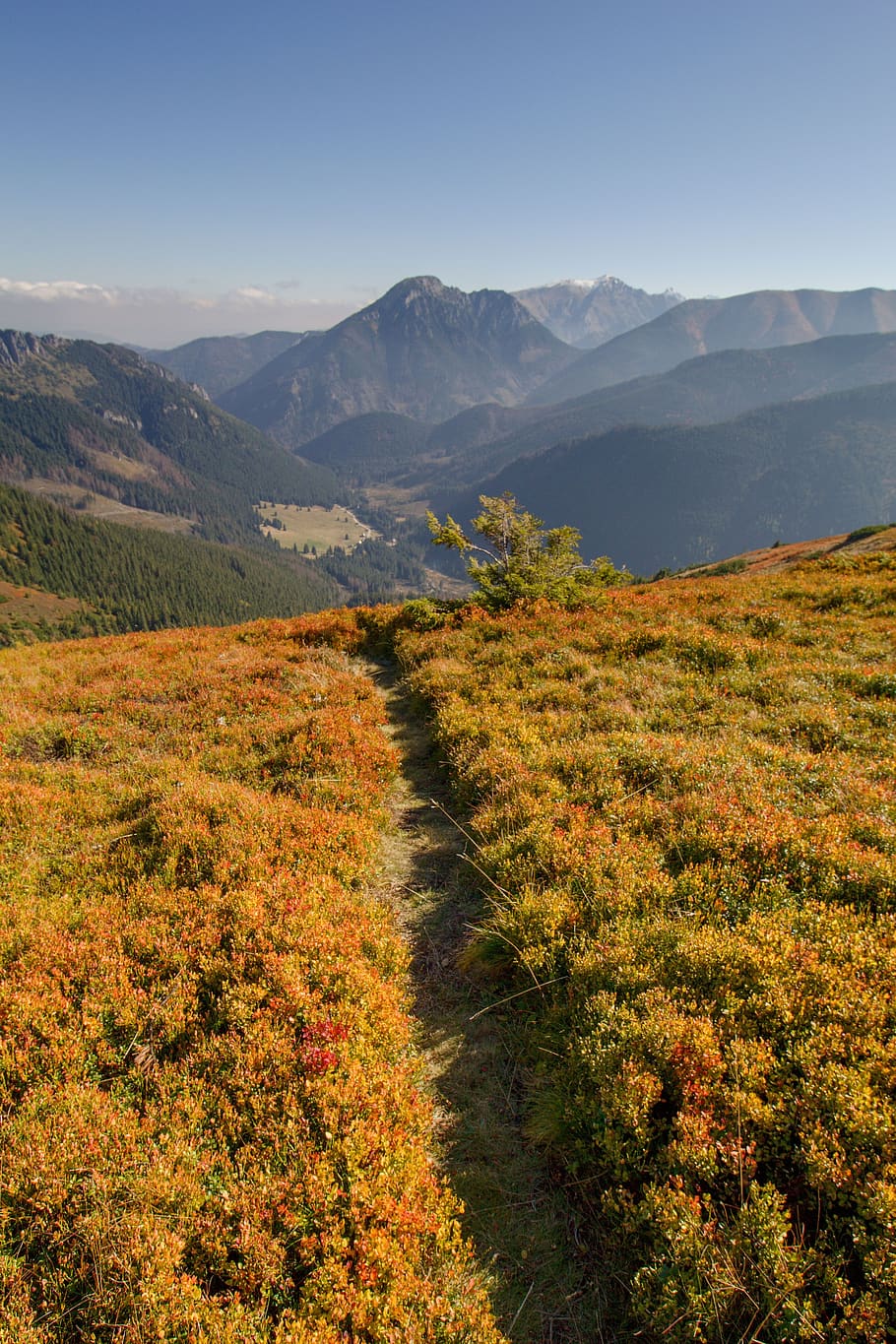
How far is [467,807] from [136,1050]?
6153 mm

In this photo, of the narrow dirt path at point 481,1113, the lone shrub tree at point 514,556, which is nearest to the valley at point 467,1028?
the narrow dirt path at point 481,1113

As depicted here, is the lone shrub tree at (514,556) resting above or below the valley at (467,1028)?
above

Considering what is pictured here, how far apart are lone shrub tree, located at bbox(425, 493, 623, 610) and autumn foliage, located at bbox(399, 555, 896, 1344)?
8243 mm

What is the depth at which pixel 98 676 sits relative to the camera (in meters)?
17.8

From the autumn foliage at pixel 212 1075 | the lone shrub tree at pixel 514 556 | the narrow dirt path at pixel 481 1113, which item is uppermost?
the lone shrub tree at pixel 514 556

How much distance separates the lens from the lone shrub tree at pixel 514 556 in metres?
21.4

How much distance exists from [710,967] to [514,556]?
18.7 meters

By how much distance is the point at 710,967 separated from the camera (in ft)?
19.6

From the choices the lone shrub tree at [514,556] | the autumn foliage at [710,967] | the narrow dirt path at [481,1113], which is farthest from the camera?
the lone shrub tree at [514,556]

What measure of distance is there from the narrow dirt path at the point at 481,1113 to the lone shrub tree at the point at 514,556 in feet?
41.7

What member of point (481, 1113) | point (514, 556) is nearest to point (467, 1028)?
point (481, 1113)

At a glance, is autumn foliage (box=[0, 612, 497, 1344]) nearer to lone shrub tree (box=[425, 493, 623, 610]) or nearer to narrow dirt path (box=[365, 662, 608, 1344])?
narrow dirt path (box=[365, 662, 608, 1344])

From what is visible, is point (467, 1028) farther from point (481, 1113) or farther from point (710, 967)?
point (710, 967)

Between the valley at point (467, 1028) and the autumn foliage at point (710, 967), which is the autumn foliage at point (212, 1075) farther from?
the autumn foliage at point (710, 967)
